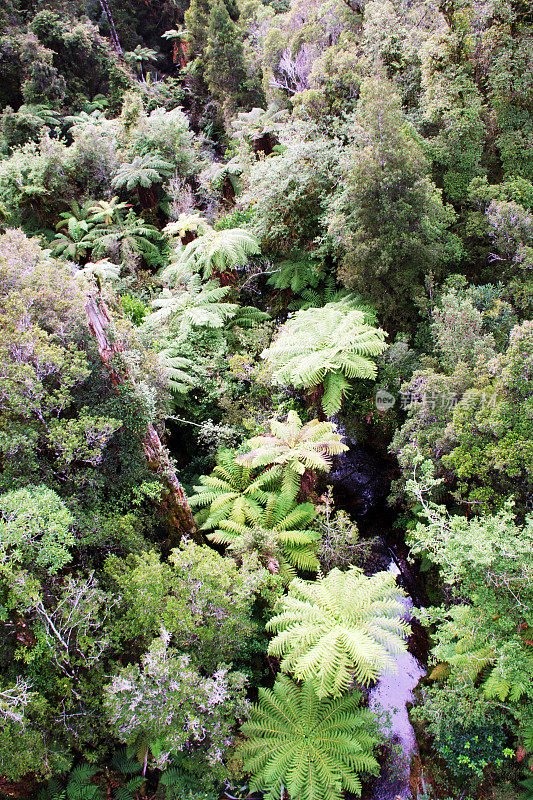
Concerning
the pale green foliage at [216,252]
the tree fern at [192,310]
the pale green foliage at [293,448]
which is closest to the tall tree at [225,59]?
the pale green foliage at [216,252]

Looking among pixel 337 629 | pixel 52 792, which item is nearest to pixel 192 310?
pixel 337 629

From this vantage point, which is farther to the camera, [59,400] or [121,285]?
[121,285]

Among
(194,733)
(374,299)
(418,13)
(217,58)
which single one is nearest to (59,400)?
(194,733)

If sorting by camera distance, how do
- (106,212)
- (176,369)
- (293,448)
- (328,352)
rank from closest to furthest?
(293,448)
(328,352)
(176,369)
(106,212)

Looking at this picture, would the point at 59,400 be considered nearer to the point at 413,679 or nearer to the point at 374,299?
the point at 374,299

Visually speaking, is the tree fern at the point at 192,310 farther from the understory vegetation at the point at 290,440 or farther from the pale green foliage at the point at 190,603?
the pale green foliage at the point at 190,603

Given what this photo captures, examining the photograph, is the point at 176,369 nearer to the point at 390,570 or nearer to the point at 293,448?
the point at 293,448

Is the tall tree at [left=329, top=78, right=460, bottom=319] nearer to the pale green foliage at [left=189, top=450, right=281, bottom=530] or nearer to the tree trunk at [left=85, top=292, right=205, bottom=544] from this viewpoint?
the pale green foliage at [left=189, top=450, right=281, bottom=530]
